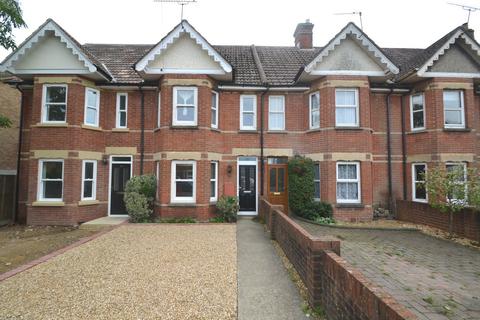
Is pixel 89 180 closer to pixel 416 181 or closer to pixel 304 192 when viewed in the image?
pixel 304 192

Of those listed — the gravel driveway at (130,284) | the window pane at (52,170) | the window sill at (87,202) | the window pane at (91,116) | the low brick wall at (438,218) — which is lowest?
the gravel driveway at (130,284)

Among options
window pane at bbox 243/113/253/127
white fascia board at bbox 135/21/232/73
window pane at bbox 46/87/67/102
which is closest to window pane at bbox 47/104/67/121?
window pane at bbox 46/87/67/102

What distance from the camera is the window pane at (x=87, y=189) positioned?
470 inches

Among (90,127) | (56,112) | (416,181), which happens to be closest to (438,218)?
(416,181)

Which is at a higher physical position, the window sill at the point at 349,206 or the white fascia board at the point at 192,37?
the white fascia board at the point at 192,37

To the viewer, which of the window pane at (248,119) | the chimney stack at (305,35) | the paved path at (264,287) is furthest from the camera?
the chimney stack at (305,35)

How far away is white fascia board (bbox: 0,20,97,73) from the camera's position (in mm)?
11200

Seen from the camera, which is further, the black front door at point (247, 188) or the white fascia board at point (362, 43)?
the black front door at point (247, 188)

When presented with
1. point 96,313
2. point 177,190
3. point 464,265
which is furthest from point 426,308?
point 177,190

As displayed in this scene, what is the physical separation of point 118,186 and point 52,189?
2.56 meters

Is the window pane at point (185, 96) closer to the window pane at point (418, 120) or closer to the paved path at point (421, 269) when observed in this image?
the paved path at point (421, 269)

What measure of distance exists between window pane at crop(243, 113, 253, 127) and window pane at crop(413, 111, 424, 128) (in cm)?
777

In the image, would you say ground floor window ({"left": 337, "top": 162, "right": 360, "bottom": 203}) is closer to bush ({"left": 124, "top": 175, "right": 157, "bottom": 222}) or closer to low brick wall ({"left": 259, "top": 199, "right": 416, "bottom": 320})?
low brick wall ({"left": 259, "top": 199, "right": 416, "bottom": 320})

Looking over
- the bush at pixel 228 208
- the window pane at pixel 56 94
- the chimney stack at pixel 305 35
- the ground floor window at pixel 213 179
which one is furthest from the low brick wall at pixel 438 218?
the window pane at pixel 56 94
